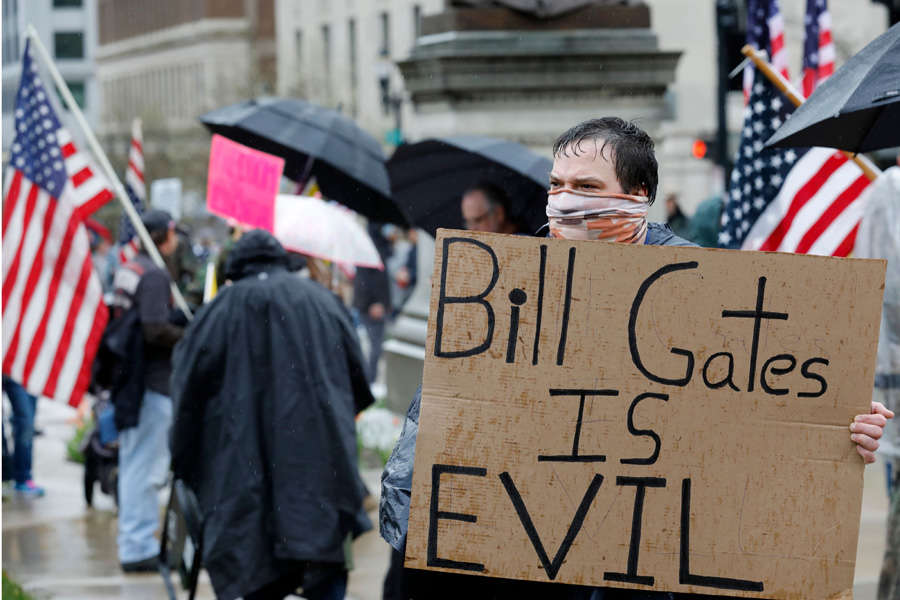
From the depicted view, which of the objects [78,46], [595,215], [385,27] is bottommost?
[78,46]

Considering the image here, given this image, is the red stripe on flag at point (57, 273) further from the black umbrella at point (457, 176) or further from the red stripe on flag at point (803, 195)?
the red stripe on flag at point (803, 195)

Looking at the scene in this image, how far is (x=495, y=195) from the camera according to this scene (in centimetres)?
577

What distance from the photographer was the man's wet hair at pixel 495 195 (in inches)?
227

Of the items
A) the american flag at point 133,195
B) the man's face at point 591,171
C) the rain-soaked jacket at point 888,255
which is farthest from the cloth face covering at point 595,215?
the american flag at point 133,195

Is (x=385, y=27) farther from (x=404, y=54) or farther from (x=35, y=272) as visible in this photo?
(x=35, y=272)

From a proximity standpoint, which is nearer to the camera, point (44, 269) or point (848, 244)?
point (848, 244)

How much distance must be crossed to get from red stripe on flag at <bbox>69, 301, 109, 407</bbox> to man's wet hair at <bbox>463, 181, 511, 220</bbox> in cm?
258

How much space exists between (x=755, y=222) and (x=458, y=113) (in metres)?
3.91

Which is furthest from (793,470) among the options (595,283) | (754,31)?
(754,31)

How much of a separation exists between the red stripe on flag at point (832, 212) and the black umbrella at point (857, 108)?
204cm

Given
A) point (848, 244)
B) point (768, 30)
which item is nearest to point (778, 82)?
point (848, 244)

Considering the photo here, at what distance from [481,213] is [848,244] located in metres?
2.27

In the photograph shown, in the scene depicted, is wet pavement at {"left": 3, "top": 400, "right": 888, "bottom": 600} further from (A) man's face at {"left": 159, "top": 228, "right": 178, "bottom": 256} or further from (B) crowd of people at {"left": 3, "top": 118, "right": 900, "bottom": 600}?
(A) man's face at {"left": 159, "top": 228, "right": 178, "bottom": 256}

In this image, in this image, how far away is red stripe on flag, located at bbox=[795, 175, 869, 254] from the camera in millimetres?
6996
